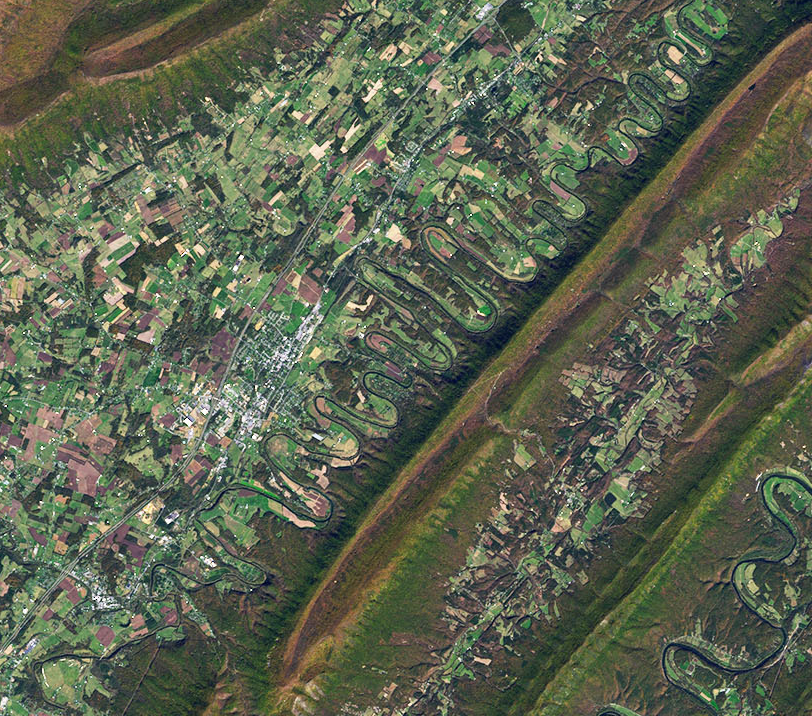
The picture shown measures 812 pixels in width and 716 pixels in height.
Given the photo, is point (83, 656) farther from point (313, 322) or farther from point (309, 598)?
point (313, 322)

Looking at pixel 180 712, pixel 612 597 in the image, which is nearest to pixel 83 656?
pixel 180 712

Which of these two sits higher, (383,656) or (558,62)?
(558,62)

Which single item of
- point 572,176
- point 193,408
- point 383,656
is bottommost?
point 383,656

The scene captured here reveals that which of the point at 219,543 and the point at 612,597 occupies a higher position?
the point at 612,597

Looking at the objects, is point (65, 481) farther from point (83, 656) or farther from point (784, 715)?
point (784, 715)

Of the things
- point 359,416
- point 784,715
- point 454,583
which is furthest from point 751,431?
point 359,416

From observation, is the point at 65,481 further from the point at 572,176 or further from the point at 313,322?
the point at 572,176

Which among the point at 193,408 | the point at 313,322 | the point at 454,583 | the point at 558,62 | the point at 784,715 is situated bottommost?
the point at 784,715
